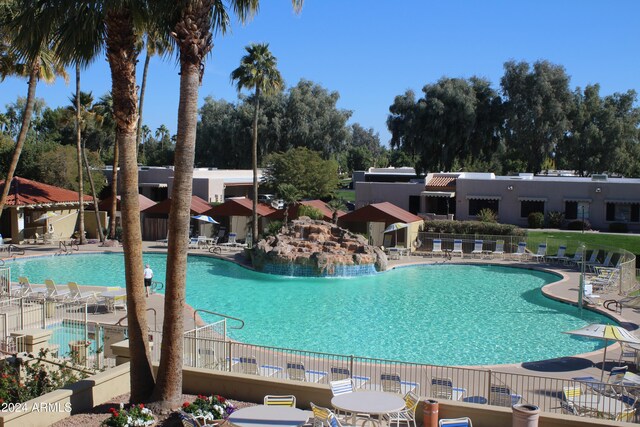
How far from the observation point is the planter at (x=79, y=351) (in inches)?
538

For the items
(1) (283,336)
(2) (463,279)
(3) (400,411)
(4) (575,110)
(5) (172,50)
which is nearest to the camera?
(3) (400,411)

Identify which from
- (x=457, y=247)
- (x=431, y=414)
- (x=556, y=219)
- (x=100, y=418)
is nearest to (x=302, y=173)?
(x=457, y=247)

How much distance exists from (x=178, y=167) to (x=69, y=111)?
103ft

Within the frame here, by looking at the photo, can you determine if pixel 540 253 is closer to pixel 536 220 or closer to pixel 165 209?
pixel 536 220

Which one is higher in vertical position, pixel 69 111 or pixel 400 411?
pixel 69 111

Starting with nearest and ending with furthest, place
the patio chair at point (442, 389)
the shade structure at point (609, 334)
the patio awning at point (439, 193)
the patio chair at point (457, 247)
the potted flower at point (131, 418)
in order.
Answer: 1. the potted flower at point (131, 418)
2. the patio chair at point (442, 389)
3. the shade structure at point (609, 334)
4. the patio chair at point (457, 247)
5. the patio awning at point (439, 193)

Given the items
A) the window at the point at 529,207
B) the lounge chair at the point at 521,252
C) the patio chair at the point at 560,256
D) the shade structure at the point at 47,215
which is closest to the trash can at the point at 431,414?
the patio chair at the point at 560,256

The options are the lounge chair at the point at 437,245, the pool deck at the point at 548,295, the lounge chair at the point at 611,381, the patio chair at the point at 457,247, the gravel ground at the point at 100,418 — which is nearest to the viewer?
the gravel ground at the point at 100,418

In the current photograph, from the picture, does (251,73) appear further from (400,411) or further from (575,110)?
(575,110)

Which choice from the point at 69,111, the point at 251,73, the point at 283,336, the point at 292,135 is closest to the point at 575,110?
the point at 292,135

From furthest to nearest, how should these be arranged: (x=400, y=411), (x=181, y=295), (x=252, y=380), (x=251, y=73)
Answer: (x=251, y=73)
(x=252, y=380)
(x=181, y=295)
(x=400, y=411)

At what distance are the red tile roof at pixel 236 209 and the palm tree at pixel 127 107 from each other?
2710cm

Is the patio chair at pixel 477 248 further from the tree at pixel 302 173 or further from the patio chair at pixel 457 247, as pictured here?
the tree at pixel 302 173

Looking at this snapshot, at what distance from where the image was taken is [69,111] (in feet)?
127
